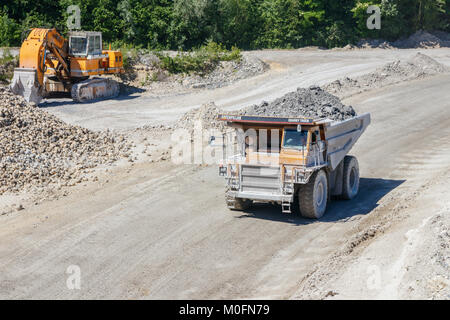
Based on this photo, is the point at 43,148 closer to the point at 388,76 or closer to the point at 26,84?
the point at 26,84

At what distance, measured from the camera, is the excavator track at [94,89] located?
28.3 metres

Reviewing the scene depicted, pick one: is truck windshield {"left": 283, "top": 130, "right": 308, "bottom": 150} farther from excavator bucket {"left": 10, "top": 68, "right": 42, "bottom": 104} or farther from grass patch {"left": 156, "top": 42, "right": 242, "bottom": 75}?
grass patch {"left": 156, "top": 42, "right": 242, "bottom": 75}

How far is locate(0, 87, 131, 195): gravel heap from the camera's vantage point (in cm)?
1652

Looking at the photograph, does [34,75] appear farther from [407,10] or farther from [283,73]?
[407,10]

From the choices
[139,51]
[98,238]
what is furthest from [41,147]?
[139,51]

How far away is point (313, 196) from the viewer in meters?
12.7

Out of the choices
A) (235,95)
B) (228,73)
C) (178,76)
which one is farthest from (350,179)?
(178,76)

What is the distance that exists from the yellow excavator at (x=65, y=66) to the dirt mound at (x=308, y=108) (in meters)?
14.1

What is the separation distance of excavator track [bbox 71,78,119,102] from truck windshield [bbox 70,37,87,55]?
148 cm

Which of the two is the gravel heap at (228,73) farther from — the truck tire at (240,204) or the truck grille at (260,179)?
the truck grille at (260,179)

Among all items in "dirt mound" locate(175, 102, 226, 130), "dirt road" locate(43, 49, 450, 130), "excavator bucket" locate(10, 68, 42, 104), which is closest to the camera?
"dirt mound" locate(175, 102, 226, 130)

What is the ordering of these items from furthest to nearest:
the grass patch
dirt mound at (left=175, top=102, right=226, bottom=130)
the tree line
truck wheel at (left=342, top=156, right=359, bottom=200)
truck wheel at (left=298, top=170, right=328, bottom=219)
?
the tree line < the grass patch < dirt mound at (left=175, top=102, right=226, bottom=130) < truck wheel at (left=342, top=156, right=359, bottom=200) < truck wheel at (left=298, top=170, right=328, bottom=219)

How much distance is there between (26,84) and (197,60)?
1091cm

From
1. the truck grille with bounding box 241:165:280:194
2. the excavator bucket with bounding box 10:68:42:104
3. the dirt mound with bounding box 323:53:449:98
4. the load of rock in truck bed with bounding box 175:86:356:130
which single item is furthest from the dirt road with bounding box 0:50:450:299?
the excavator bucket with bounding box 10:68:42:104
